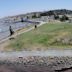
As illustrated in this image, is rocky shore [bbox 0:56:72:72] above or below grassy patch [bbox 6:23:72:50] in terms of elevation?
above

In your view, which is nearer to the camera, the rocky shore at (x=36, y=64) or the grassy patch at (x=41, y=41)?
the rocky shore at (x=36, y=64)

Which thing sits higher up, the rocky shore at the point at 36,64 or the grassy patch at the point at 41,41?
the rocky shore at the point at 36,64

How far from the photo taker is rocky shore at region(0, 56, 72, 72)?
29141mm

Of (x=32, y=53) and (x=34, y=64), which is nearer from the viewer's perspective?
(x=34, y=64)

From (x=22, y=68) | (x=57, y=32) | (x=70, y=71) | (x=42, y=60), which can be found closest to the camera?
(x=70, y=71)

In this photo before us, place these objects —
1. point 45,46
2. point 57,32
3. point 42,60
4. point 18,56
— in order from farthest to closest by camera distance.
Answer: point 57,32 < point 45,46 < point 18,56 < point 42,60

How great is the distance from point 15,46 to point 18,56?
6412 millimetres

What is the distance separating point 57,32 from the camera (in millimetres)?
48094

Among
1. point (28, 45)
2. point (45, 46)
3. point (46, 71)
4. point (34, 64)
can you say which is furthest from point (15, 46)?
point (46, 71)

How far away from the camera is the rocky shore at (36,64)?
95.6 ft

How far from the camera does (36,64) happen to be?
31078 millimetres

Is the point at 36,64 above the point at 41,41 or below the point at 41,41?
above

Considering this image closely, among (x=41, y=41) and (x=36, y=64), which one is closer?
(x=36, y=64)

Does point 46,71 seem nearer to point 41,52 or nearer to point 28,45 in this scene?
point 41,52
